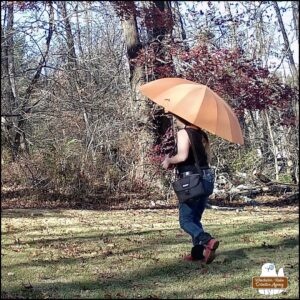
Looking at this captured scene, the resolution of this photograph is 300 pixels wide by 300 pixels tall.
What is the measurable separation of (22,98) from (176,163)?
566cm

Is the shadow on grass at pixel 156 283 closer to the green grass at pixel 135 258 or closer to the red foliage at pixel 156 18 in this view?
the green grass at pixel 135 258

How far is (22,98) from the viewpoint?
31.6 feet

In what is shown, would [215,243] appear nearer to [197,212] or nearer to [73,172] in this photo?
[197,212]

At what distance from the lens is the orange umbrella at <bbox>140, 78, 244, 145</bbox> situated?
4609 millimetres

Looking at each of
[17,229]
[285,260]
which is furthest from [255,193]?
[285,260]

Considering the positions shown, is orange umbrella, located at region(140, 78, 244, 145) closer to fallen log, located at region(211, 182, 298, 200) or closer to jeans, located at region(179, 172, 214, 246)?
jeans, located at region(179, 172, 214, 246)

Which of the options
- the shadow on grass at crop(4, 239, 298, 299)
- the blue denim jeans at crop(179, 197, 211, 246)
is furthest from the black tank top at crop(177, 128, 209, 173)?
the shadow on grass at crop(4, 239, 298, 299)

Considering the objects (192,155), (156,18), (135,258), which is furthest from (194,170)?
(156,18)

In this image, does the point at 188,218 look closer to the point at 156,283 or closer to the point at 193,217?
the point at 193,217

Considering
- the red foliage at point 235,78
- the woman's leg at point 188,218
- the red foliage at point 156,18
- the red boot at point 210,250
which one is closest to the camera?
the red boot at point 210,250

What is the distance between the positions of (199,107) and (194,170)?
52 cm

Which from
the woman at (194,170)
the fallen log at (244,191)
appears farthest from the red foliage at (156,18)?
the fallen log at (244,191)

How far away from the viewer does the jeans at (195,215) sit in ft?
15.2

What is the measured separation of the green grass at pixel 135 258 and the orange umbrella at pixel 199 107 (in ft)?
3.69
